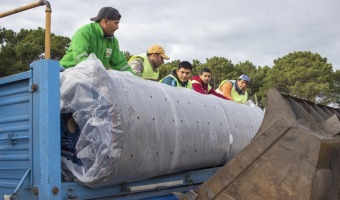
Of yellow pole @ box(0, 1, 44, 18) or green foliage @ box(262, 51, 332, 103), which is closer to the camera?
yellow pole @ box(0, 1, 44, 18)

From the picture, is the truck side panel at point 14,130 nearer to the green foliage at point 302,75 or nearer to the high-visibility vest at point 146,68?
the high-visibility vest at point 146,68

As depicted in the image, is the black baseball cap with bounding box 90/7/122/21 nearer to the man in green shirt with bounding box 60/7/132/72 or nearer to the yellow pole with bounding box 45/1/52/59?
the man in green shirt with bounding box 60/7/132/72

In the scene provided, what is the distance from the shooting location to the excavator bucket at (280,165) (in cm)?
276

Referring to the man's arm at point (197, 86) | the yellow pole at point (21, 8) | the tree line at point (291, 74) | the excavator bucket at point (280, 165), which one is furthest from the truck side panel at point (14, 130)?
the tree line at point (291, 74)

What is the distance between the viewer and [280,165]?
2838 millimetres

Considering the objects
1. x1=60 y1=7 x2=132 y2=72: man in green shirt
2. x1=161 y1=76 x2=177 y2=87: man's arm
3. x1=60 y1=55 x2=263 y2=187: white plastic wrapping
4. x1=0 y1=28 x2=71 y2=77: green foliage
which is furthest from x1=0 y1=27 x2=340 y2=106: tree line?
x1=60 y1=55 x2=263 y2=187: white plastic wrapping

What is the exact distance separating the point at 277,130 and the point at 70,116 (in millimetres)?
1551

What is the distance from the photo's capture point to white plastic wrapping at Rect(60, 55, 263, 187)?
3021 millimetres

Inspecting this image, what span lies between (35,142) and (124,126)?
24.3 inches

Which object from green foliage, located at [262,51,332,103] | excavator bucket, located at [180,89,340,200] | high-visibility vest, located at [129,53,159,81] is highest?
green foliage, located at [262,51,332,103]

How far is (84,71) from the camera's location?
3.19 m

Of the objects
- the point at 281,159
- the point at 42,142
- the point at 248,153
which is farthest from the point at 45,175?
the point at 281,159

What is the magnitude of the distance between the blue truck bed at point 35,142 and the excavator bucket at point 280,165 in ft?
2.80

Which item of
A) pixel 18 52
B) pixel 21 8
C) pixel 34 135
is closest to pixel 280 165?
pixel 34 135
